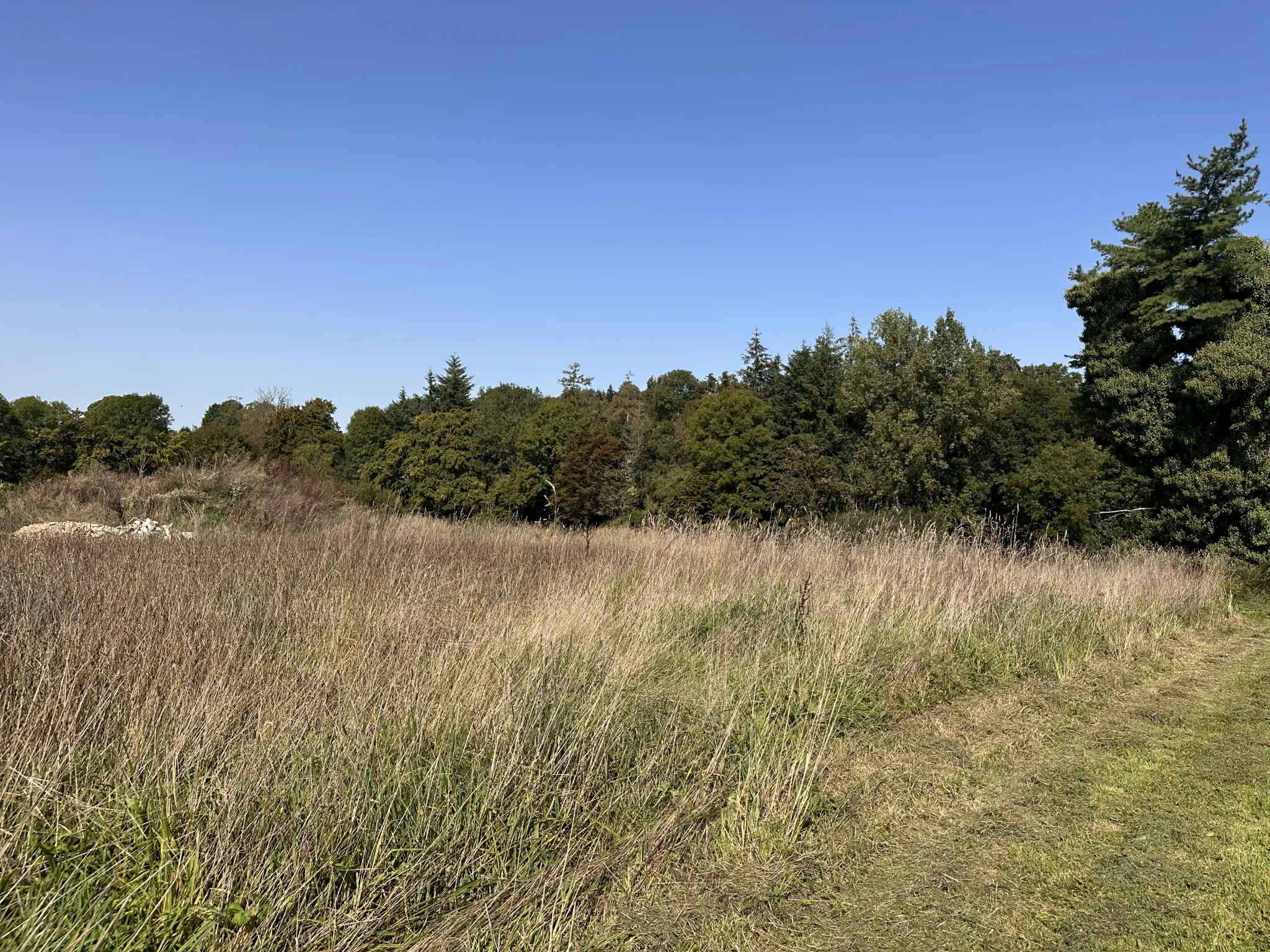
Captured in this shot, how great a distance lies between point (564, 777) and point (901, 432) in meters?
33.8

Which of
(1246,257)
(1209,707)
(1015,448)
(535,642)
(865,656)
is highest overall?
(1246,257)

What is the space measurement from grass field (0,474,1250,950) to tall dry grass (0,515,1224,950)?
0.02m

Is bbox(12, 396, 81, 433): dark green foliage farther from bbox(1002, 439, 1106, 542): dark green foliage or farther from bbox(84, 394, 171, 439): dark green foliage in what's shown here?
bbox(1002, 439, 1106, 542): dark green foliage

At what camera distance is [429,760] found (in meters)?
3.18

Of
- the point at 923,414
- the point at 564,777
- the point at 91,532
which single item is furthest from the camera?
the point at 923,414

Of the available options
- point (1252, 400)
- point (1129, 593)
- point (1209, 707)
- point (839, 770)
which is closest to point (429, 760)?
point (839, 770)

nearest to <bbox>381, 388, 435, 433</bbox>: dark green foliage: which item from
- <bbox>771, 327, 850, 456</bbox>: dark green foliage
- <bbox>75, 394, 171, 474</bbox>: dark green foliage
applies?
<bbox>75, 394, 171, 474</bbox>: dark green foliage

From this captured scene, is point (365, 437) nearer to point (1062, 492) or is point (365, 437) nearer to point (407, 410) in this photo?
point (407, 410)

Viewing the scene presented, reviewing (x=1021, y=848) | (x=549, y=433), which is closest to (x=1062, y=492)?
(x=1021, y=848)

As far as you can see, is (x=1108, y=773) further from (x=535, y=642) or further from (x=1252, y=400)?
(x=1252, y=400)

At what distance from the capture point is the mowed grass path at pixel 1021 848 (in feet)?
9.10

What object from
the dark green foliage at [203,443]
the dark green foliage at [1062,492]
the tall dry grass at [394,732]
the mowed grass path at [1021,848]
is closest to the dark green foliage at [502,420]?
the dark green foliage at [203,443]

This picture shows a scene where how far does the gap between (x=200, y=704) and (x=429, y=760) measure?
1.01 m

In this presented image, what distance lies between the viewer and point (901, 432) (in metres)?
34.3
